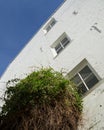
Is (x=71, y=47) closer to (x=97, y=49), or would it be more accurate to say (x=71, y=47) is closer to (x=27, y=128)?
(x=97, y=49)

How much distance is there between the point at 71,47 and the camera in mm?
9812

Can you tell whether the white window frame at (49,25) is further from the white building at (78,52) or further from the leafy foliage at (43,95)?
the leafy foliage at (43,95)

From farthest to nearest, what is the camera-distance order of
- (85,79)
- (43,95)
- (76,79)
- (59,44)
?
(59,44) < (76,79) < (85,79) < (43,95)

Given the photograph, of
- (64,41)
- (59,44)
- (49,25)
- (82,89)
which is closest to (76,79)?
(82,89)

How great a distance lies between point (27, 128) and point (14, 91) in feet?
4.92

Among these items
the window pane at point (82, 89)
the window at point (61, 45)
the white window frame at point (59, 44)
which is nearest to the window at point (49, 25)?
the white window frame at point (59, 44)

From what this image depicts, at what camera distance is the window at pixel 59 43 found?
36.4 feet

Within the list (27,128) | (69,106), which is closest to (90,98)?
(69,106)

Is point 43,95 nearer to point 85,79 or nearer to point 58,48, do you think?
point 85,79

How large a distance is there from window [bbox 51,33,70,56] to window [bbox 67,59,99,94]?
2589 millimetres

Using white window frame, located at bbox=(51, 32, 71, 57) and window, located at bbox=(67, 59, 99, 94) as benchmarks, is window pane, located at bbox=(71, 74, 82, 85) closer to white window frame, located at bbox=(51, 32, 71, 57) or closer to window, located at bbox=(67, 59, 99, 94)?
window, located at bbox=(67, 59, 99, 94)

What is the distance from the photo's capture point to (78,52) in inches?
363

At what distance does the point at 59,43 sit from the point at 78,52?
2.49 meters

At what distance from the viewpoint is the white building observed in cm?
704
